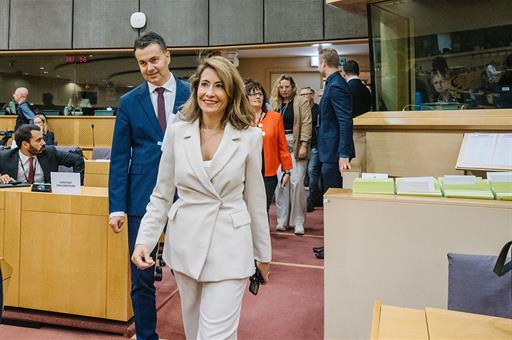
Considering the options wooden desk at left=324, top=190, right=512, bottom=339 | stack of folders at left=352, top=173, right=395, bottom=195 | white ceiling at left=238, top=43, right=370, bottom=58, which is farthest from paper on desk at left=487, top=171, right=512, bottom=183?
white ceiling at left=238, top=43, right=370, bottom=58

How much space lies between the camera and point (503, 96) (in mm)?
3348

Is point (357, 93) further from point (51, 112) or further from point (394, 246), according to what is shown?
point (51, 112)

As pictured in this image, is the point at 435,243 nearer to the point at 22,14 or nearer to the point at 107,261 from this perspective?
the point at 107,261

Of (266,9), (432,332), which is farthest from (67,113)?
(432,332)

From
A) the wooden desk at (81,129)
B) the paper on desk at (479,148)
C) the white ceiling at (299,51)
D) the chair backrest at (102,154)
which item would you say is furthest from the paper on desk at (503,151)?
the wooden desk at (81,129)

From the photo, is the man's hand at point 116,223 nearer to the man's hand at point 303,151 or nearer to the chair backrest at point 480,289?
the chair backrest at point 480,289

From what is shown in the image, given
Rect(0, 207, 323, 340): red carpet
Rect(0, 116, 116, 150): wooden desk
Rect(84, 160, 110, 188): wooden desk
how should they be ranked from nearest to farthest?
Rect(0, 207, 323, 340): red carpet → Rect(84, 160, 110, 188): wooden desk → Rect(0, 116, 116, 150): wooden desk

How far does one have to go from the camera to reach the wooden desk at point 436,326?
1.00 meters

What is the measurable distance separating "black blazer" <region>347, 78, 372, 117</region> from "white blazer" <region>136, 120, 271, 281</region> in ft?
8.09

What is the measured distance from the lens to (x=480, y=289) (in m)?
1.40

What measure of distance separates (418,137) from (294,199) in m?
1.87

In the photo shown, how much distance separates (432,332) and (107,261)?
1.95 metres

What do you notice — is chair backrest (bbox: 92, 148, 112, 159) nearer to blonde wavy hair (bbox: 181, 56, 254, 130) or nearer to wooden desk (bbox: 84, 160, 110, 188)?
wooden desk (bbox: 84, 160, 110, 188)

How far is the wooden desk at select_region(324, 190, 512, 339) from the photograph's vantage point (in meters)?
1.83
